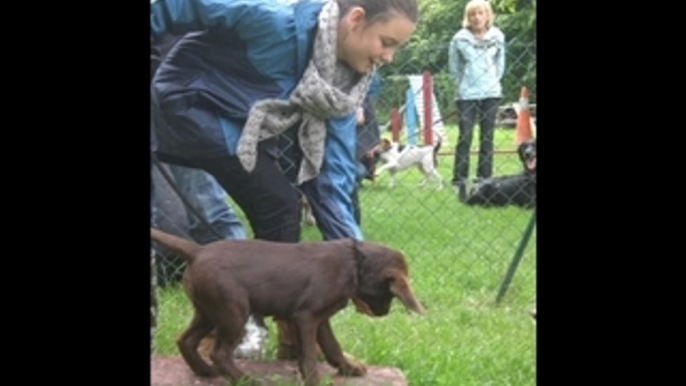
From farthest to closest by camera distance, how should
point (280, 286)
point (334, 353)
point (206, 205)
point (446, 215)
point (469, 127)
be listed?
point (446, 215) → point (469, 127) → point (206, 205) → point (334, 353) → point (280, 286)

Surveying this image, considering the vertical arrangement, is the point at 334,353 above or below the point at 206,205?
below

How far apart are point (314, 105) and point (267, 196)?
243 millimetres

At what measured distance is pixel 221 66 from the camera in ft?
9.75

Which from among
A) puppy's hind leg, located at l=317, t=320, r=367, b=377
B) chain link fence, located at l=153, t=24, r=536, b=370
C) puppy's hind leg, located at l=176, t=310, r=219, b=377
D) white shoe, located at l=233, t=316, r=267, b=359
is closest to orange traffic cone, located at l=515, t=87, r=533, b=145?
chain link fence, located at l=153, t=24, r=536, b=370

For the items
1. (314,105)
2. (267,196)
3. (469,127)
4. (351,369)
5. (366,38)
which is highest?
(366,38)

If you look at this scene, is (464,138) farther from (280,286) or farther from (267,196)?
(280,286)

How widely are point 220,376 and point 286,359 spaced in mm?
214

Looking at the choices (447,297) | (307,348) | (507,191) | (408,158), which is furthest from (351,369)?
(507,191)

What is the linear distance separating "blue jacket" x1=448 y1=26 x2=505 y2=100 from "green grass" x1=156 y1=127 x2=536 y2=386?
0.11m

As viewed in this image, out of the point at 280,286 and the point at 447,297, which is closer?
the point at 280,286

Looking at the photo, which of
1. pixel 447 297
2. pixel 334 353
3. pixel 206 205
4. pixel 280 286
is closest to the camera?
pixel 280 286

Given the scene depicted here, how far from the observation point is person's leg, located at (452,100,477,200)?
10.9 feet
